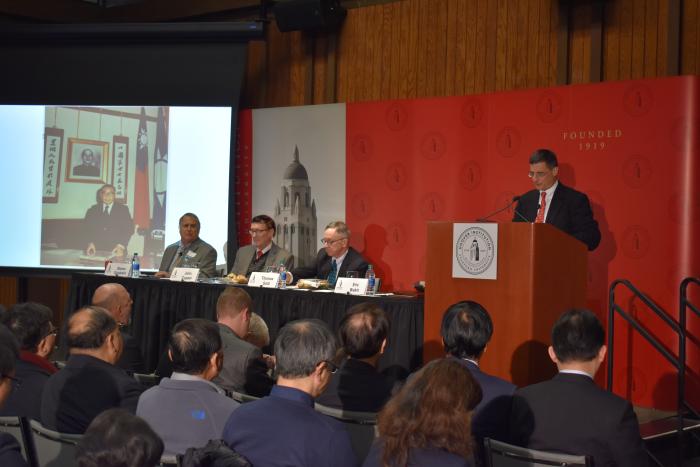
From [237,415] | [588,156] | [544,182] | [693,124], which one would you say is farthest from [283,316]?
[237,415]

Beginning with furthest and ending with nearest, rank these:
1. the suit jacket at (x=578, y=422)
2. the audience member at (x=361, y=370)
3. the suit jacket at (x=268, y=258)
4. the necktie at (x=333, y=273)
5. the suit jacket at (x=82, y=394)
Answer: the suit jacket at (x=268, y=258)
the necktie at (x=333, y=273)
the audience member at (x=361, y=370)
the suit jacket at (x=82, y=394)
the suit jacket at (x=578, y=422)

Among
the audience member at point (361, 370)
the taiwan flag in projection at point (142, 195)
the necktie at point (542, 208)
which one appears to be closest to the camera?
the audience member at point (361, 370)

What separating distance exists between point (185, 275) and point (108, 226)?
1.93 meters

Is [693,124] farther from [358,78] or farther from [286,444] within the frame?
[286,444]

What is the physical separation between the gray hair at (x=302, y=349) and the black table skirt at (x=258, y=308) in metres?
2.62

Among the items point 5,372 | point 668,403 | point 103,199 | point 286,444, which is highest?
point 103,199

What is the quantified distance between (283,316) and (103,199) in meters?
3.20

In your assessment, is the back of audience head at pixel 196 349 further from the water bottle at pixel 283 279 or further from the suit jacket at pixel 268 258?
the suit jacket at pixel 268 258

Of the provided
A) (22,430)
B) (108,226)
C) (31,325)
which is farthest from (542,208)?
(108,226)

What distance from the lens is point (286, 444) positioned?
2174 mm

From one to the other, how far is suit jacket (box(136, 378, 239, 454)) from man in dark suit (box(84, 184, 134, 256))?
18.8ft

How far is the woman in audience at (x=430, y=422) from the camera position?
1949mm

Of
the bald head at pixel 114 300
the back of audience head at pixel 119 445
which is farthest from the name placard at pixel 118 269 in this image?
the back of audience head at pixel 119 445

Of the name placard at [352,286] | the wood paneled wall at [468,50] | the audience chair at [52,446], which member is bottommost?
the audience chair at [52,446]
